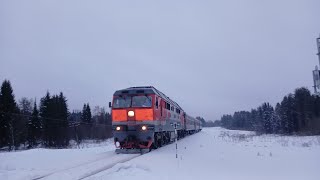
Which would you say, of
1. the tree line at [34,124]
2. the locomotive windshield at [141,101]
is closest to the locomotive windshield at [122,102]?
the locomotive windshield at [141,101]

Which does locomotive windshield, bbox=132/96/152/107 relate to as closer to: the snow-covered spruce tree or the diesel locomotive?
the diesel locomotive

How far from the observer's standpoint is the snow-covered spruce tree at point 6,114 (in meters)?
46.5

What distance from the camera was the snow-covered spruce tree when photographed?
46.5 metres

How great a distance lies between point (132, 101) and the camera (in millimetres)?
21078

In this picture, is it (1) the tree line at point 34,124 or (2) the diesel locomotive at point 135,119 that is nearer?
(2) the diesel locomotive at point 135,119

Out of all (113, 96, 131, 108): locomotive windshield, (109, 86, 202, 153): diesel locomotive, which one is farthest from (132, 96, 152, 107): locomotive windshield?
(113, 96, 131, 108): locomotive windshield

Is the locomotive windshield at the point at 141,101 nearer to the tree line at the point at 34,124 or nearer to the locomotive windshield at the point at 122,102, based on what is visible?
the locomotive windshield at the point at 122,102

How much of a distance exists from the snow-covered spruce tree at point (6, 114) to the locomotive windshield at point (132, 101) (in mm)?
29762

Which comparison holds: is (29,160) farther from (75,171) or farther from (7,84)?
(7,84)

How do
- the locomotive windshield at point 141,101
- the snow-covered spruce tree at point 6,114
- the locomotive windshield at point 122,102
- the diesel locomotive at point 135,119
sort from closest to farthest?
the diesel locomotive at point 135,119 < the locomotive windshield at point 141,101 < the locomotive windshield at point 122,102 < the snow-covered spruce tree at point 6,114

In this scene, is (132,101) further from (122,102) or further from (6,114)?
(6,114)

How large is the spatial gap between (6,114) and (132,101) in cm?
3269

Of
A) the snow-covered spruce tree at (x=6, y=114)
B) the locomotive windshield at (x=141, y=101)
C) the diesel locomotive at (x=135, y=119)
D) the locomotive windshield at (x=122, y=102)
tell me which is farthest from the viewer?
the snow-covered spruce tree at (x=6, y=114)

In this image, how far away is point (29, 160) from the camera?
16.7 metres
